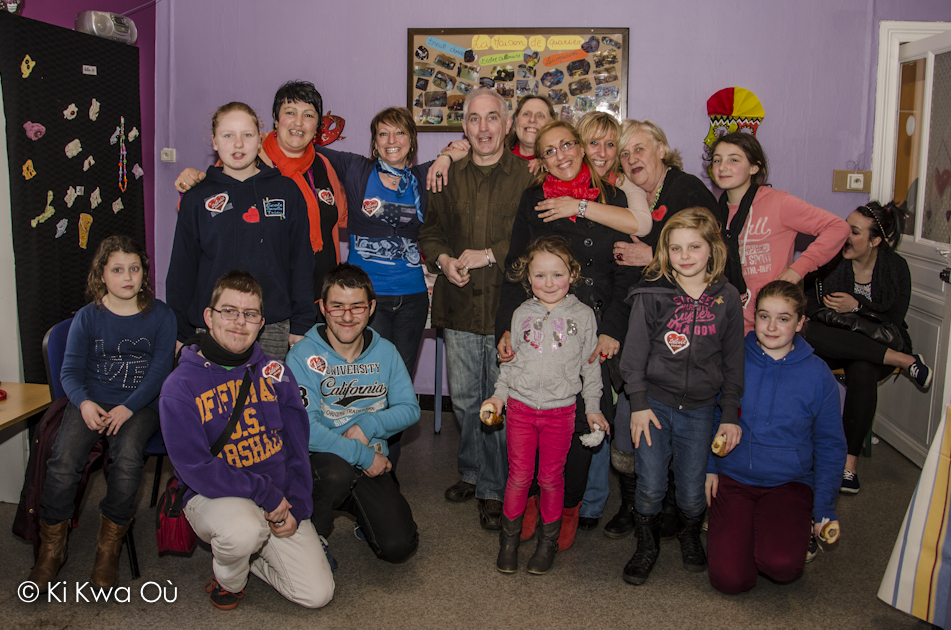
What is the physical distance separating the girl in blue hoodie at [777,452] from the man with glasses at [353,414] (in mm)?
1101

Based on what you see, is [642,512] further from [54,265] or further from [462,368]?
[54,265]

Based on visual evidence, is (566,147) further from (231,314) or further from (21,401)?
(21,401)

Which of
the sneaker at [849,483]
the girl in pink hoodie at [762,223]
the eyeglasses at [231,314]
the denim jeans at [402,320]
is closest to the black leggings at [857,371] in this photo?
the sneaker at [849,483]

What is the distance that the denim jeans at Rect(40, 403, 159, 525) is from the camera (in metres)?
2.27

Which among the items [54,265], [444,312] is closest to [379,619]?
[444,312]

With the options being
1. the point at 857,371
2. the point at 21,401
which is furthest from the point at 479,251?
the point at 857,371

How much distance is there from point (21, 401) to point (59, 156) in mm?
1123

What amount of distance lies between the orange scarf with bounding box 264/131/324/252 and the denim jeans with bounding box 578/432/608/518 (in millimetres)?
1357

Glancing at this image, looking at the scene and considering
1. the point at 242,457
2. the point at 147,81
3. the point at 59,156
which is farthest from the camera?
the point at 147,81

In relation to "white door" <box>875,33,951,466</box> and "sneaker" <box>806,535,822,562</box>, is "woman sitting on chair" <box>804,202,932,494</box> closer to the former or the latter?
"white door" <box>875,33,951,466</box>

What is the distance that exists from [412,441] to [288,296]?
1363mm

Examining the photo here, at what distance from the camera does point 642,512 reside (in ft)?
7.88

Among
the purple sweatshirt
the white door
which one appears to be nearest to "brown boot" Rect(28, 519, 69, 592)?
the purple sweatshirt

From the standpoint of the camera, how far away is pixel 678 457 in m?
2.37
